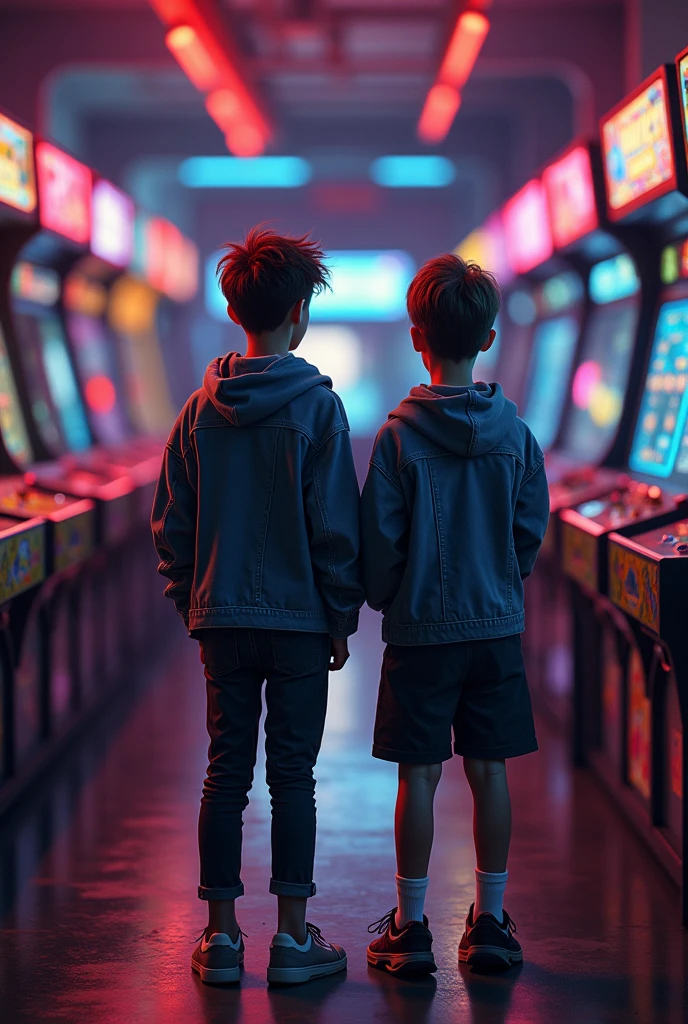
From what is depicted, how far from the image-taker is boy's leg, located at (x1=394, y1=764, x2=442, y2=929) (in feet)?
Answer: 7.79

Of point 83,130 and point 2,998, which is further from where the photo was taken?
point 83,130

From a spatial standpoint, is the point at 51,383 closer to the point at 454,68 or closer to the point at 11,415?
the point at 11,415

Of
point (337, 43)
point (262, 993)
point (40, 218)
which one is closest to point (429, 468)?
point (262, 993)

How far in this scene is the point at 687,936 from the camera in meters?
2.62

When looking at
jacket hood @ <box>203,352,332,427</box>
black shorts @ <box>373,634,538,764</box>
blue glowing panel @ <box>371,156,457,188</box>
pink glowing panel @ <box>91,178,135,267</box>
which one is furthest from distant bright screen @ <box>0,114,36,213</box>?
blue glowing panel @ <box>371,156,457,188</box>

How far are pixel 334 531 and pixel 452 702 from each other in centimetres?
41

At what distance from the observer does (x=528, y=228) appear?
5.79 meters

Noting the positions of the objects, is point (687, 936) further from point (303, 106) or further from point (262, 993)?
point (303, 106)

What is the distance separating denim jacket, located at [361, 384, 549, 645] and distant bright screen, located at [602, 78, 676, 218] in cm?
127

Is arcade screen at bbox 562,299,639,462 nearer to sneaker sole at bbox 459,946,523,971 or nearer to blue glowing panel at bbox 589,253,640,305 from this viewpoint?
blue glowing panel at bbox 589,253,640,305

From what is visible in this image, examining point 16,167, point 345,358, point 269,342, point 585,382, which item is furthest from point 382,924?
point 345,358

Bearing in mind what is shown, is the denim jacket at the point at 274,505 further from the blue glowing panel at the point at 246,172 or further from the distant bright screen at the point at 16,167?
the blue glowing panel at the point at 246,172

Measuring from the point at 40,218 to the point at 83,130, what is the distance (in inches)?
237

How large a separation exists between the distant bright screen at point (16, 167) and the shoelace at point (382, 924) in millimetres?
2638
